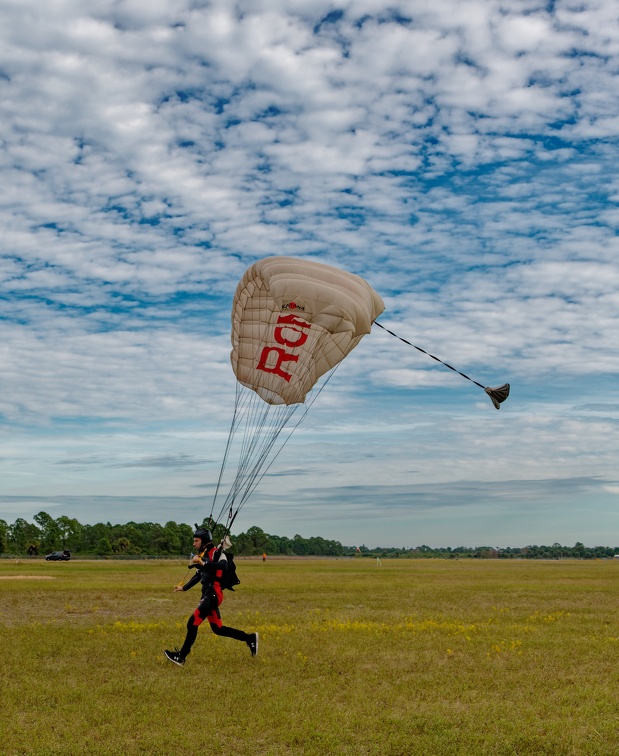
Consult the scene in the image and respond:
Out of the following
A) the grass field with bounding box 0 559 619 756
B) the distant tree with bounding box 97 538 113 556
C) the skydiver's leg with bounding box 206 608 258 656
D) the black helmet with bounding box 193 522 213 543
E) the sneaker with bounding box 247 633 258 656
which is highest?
the black helmet with bounding box 193 522 213 543

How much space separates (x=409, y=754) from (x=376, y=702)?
2230 millimetres

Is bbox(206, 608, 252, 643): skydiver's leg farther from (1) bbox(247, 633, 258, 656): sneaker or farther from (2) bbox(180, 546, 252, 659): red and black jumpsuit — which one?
(1) bbox(247, 633, 258, 656): sneaker

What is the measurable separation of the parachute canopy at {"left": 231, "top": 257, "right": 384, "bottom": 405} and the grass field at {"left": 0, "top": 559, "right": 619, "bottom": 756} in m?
6.54

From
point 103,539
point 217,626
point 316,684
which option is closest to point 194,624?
point 217,626

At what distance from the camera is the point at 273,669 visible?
45.3 ft

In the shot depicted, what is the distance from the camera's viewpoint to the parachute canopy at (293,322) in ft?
54.1

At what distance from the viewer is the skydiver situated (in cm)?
1399

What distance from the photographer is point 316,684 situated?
41.5ft

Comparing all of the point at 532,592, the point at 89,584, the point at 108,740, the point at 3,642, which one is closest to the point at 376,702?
the point at 108,740

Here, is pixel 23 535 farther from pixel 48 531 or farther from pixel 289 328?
pixel 289 328

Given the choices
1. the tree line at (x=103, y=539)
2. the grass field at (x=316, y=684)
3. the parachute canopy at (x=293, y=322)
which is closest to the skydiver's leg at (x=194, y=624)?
the grass field at (x=316, y=684)

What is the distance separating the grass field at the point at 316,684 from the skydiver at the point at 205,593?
0.43 meters

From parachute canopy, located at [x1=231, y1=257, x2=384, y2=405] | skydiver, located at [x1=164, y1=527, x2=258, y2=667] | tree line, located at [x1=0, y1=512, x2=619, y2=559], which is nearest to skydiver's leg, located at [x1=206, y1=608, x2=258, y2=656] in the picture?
skydiver, located at [x1=164, y1=527, x2=258, y2=667]

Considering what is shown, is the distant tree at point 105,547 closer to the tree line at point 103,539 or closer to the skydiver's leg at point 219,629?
the tree line at point 103,539
